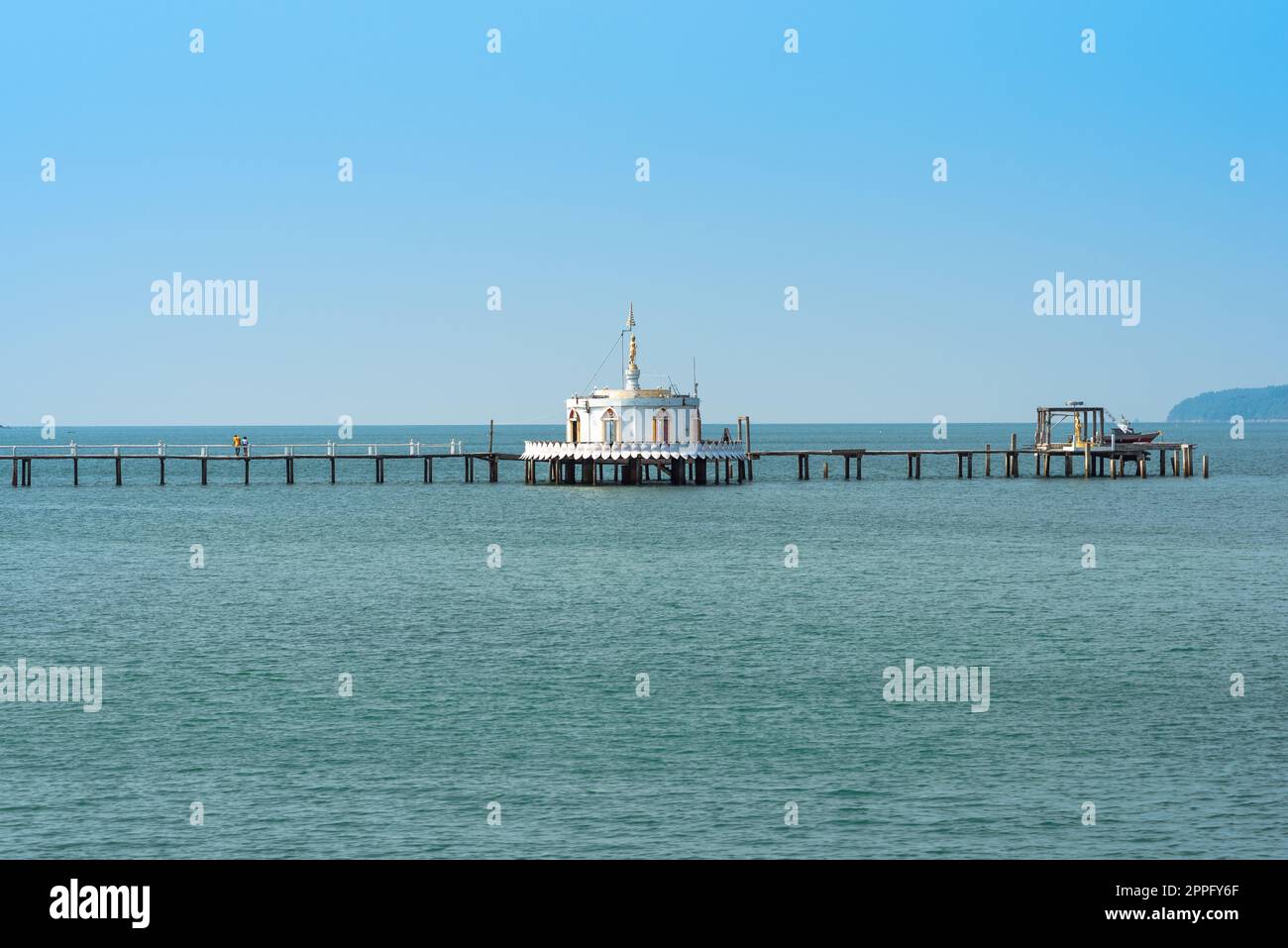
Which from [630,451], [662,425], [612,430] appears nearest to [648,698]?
[630,451]

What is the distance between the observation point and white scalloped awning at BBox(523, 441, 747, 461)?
3746 inches

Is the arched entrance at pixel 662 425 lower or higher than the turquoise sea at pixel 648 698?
higher

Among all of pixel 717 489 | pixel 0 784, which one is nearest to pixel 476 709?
pixel 0 784

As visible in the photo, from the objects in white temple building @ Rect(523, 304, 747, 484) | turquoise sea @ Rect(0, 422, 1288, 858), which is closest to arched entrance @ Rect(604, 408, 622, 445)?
white temple building @ Rect(523, 304, 747, 484)

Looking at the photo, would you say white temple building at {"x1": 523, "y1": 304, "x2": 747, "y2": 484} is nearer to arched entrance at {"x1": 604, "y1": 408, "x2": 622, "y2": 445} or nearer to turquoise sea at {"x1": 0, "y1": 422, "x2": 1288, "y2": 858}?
arched entrance at {"x1": 604, "y1": 408, "x2": 622, "y2": 445}

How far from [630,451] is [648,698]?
216 ft

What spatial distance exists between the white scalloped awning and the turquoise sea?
27.3 meters

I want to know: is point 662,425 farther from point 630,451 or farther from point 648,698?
point 648,698

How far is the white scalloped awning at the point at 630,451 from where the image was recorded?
95.2 m

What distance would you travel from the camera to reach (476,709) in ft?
93.6

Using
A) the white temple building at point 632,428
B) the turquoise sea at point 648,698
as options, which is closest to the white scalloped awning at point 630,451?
the white temple building at point 632,428

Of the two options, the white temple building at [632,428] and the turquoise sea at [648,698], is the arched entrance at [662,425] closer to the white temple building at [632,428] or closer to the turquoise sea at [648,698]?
the white temple building at [632,428]

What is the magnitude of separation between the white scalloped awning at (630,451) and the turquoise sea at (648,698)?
27284 millimetres
